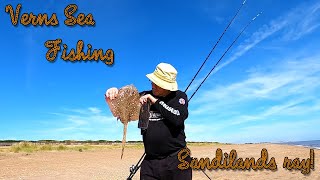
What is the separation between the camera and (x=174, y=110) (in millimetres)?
4570

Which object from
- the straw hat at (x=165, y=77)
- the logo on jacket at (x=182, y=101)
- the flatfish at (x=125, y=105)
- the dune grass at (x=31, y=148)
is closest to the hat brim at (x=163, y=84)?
the straw hat at (x=165, y=77)

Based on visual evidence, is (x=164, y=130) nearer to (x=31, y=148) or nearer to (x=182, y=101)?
(x=182, y=101)

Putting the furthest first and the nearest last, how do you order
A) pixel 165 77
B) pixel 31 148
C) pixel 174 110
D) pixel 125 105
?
pixel 31 148 → pixel 125 105 → pixel 165 77 → pixel 174 110

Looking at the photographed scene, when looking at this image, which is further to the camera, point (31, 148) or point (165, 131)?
point (31, 148)

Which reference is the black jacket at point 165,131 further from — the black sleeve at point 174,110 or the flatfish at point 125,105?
the flatfish at point 125,105

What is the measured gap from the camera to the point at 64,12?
11.8m

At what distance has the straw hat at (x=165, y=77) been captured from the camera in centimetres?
465

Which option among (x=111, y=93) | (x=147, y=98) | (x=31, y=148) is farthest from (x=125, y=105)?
(x=31, y=148)

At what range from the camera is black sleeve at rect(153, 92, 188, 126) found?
14.9 feet

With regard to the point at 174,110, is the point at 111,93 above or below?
above

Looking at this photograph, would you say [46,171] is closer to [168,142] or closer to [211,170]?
[211,170]

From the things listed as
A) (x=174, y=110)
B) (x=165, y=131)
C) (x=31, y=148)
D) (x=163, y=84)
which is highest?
(x=163, y=84)

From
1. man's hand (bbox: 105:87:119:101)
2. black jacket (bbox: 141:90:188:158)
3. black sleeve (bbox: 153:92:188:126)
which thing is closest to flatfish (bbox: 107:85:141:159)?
man's hand (bbox: 105:87:119:101)

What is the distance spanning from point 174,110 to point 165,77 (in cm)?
37
